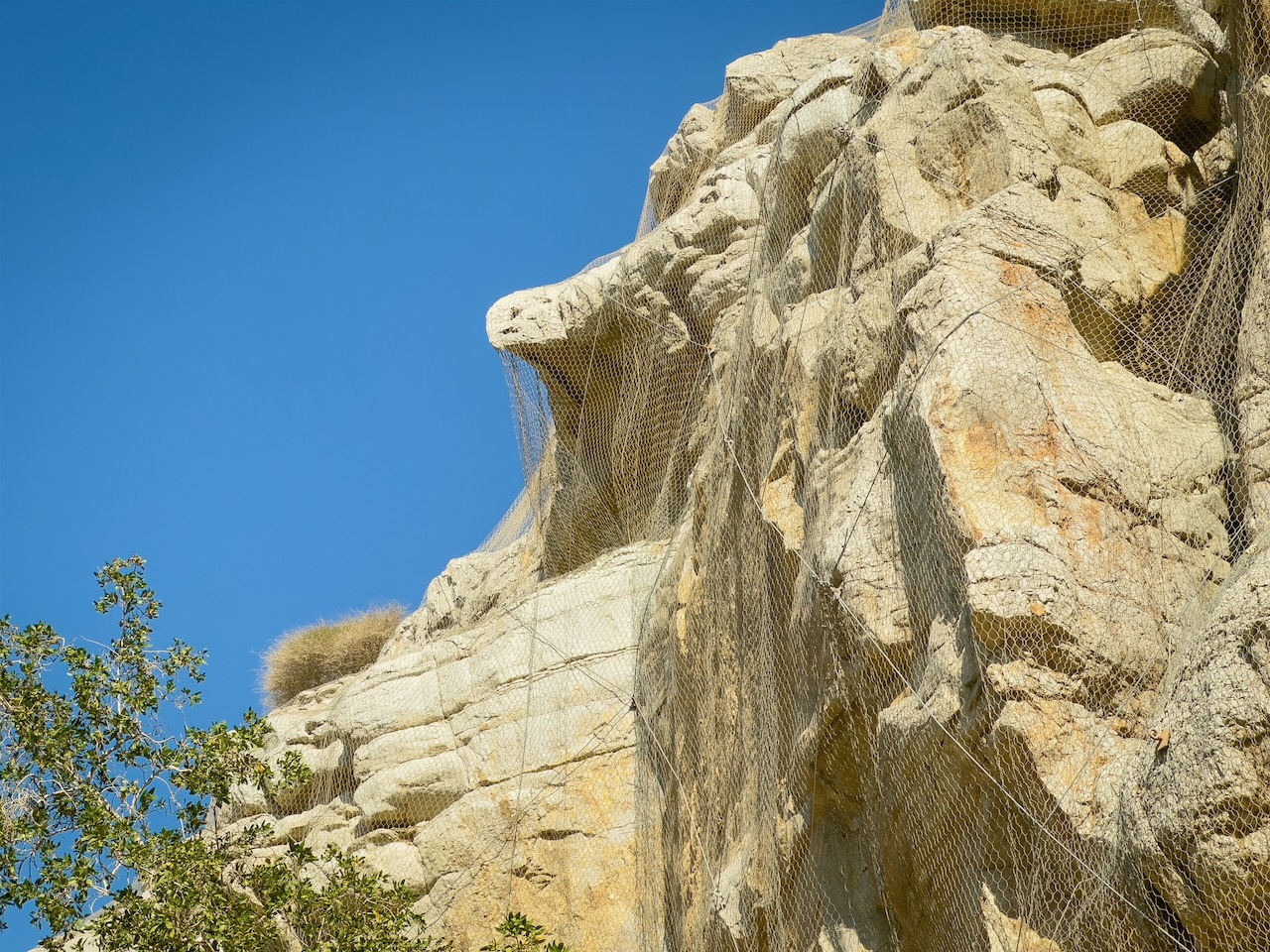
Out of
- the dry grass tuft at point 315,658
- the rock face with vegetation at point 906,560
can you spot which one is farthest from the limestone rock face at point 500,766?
the dry grass tuft at point 315,658

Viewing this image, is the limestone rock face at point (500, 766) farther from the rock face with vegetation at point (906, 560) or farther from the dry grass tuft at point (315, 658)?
the dry grass tuft at point (315, 658)

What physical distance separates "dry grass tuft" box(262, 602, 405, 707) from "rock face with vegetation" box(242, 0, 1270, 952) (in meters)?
4.86

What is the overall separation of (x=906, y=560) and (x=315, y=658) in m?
12.8

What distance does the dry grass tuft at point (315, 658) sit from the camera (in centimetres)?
1927

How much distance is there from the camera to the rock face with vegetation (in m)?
6.53

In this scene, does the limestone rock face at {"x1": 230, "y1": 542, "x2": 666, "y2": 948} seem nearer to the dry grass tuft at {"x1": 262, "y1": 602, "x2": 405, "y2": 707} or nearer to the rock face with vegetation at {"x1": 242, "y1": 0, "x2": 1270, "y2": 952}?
the rock face with vegetation at {"x1": 242, "y1": 0, "x2": 1270, "y2": 952}

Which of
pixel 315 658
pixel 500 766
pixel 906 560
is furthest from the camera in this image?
pixel 315 658

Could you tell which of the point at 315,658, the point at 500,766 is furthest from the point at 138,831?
the point at 315,658

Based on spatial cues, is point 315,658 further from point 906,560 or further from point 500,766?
point 906,560

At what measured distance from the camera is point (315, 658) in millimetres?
19328

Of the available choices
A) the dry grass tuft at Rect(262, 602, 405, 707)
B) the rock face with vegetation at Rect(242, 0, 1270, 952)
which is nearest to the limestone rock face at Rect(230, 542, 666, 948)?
the rock face with vegetation at Rect(242, 0, 1270, 952)

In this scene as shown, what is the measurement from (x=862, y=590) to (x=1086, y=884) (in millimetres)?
2109

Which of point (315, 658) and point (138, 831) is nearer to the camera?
point (138, 831)

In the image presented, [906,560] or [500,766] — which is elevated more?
[500,766]
